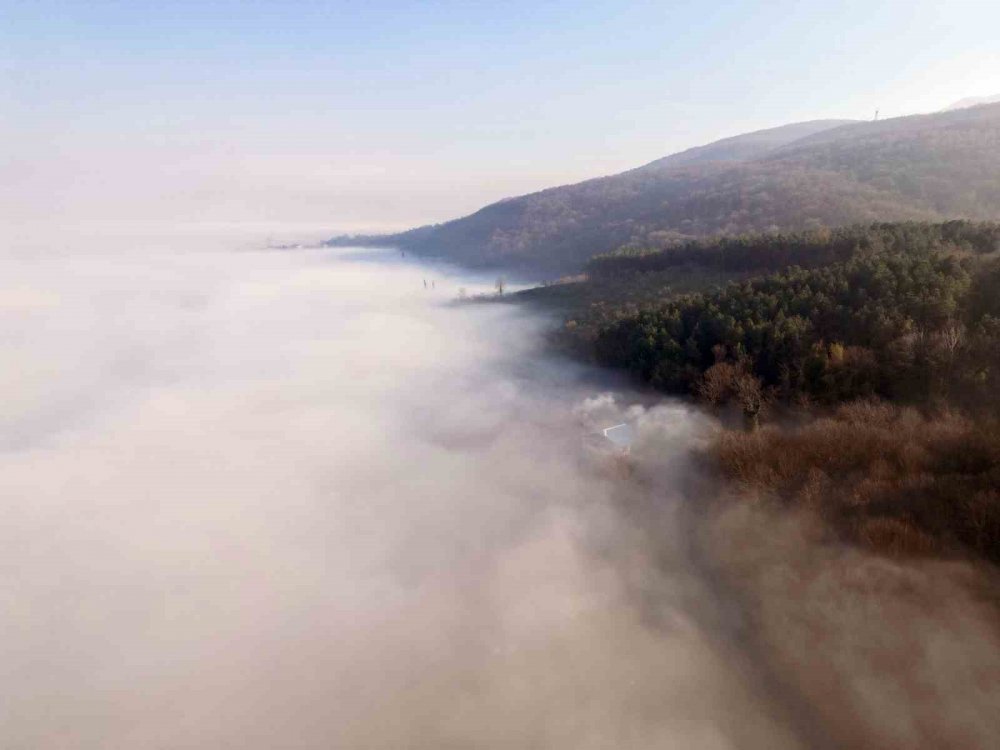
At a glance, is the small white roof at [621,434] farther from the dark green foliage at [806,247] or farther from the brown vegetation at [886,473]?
the dark green foliage at [806,247]

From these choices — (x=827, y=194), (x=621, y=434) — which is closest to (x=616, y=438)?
(x=621, y=434)

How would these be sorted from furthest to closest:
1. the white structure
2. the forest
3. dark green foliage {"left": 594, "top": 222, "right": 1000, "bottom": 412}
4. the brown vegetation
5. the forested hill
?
the forested hill < the white structure < dark green foliage {"left": 594, "top": 222, "right": 1000, "bottom": 412} < the forest < the brown vegetation

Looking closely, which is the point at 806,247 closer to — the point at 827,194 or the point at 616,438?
the point at 616,438

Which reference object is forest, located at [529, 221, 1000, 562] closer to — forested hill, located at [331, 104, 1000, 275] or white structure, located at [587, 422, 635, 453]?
white structure, located at [587, 422, 635, 453]

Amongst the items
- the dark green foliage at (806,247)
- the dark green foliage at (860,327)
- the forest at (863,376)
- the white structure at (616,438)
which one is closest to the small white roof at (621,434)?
the white structure at (616,438)

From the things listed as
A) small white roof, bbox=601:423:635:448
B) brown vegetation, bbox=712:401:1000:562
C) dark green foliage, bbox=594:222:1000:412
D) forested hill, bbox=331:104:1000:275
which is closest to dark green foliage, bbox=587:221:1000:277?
dark green foliage, bbox=594:222:1000:412

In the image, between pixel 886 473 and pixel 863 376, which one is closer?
pixel 886 473

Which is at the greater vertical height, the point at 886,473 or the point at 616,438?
the point at 886,473

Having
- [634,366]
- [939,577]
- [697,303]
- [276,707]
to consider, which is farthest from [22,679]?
[697,303]

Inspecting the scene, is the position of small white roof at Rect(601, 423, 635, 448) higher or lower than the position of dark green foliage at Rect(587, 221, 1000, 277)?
lower

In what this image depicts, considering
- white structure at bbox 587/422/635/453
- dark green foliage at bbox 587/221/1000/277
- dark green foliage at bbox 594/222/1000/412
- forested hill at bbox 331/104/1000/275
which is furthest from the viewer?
forested hill at bbox 331/104/1000/275
